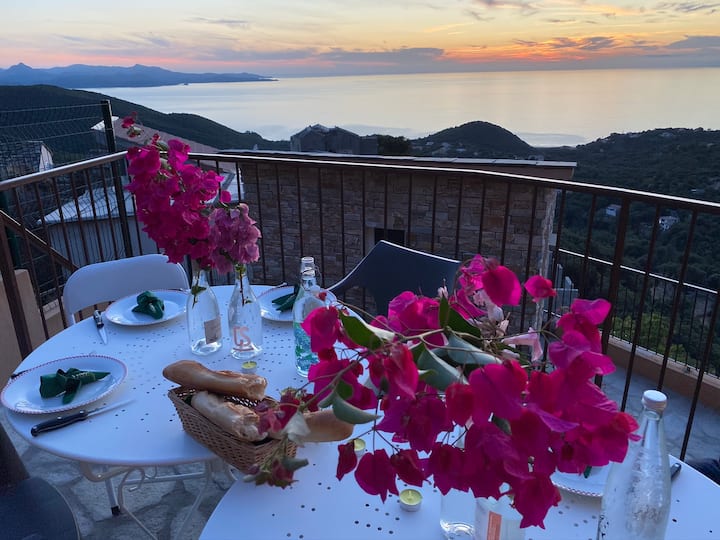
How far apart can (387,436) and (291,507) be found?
0.79 feet

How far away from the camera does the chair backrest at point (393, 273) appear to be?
2.15 metres

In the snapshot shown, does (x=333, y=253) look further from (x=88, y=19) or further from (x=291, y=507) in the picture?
(x=291, y=507)

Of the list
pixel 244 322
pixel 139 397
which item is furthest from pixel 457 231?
pixel 139 397

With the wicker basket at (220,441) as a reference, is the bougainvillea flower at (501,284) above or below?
above

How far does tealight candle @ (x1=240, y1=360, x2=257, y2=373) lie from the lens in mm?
1425

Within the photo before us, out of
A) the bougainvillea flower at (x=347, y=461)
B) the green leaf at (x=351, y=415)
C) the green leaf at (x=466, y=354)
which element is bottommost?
the bougainvillea flower at (x=347, y=461)

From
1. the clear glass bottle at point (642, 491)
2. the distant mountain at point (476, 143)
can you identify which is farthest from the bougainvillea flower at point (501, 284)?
the distant mountain at point (476, 143)


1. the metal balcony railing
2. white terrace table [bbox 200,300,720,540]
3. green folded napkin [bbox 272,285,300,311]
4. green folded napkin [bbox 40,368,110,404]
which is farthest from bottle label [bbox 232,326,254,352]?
the metal balcony railing

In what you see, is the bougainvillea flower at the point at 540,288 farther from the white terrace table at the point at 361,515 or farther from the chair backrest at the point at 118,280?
the chair backrest at the point at 118,280

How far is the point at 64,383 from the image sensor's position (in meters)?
1.29

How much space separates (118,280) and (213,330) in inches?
39.4

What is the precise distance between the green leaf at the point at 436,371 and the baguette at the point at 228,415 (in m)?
0.51

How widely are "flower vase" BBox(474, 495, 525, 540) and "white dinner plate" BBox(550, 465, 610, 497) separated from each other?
209 millimetres

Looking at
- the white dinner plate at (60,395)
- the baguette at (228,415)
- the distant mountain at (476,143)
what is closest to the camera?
the baguette at (228,415)
